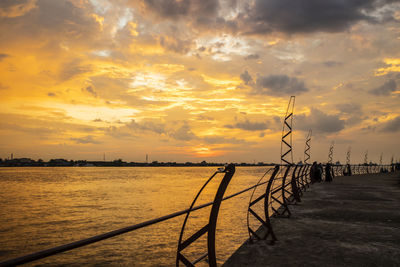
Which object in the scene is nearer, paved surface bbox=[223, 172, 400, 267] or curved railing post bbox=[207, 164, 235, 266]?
curved railing post bbox=[207, 164, 235, 266]

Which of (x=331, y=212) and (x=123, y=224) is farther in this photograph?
(x=123, y=224)

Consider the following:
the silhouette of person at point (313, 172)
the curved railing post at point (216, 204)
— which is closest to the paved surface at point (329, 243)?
the curved railing post at point (216, 204)

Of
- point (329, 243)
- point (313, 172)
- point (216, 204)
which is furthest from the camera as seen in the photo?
point (313, 172)

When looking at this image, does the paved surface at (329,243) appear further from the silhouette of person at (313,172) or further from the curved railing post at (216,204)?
the silhouette of person at (313,172)

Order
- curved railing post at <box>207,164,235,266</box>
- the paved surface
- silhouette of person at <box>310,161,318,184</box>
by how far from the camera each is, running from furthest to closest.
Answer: silhouette of person at <box>310,161,318,184</box> < the paved surface < curved railing post at <box>207,164,235,266</box>

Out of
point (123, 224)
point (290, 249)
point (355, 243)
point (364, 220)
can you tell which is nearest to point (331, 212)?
point (364, 220)

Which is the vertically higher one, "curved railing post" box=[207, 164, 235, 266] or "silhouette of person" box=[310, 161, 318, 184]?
"curved railing post" box=[207, 164, 235, 266]

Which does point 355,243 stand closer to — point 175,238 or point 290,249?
point 290,249

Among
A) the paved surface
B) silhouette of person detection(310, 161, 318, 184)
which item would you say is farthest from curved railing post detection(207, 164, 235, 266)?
silhouette of person detection(310, 161, 318, 184)

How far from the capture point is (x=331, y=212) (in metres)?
10.3

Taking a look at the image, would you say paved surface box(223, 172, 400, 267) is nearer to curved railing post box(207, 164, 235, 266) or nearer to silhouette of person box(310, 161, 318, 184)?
curved railing post box(207, 164, 235, 266)

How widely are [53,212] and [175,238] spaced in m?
21.6

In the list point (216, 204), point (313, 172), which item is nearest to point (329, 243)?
point (216, 204)

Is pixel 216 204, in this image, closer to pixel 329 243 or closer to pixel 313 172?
pixel 329 243
